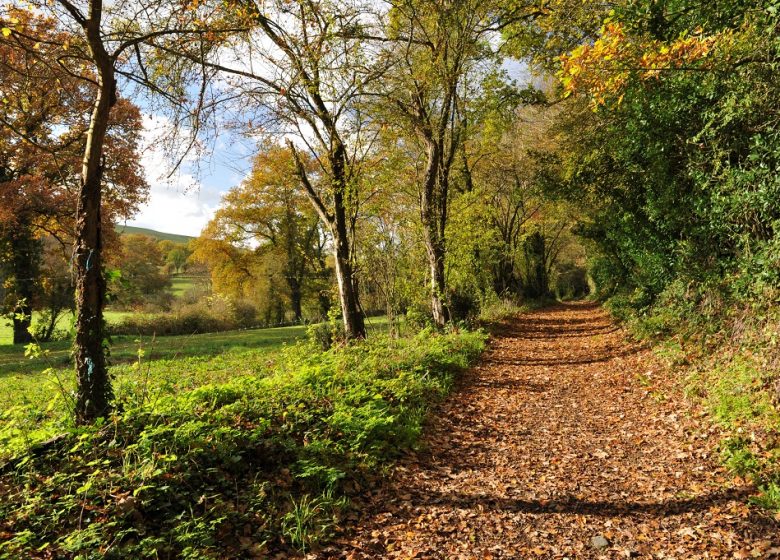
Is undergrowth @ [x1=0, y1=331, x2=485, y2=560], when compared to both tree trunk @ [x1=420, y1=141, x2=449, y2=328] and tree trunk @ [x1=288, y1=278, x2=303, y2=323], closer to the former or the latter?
tree trunk @ [x1=420, y1=141, x2=449, y2=328]

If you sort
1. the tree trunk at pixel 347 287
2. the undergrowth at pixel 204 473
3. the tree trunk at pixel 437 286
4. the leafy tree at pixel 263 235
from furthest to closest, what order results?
the leafy tree at pixel 263 235 < the tree trunk at pixel 437 286 < the tree trunk at pixel 347 287 < the undergrowth at pixel 204 473

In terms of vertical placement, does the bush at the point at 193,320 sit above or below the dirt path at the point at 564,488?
Result: above

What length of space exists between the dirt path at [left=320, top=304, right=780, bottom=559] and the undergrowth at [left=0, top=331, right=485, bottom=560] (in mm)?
498

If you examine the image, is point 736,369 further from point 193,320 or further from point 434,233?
point 193,320

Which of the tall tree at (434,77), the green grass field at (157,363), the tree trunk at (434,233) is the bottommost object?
the green grass field at (157,363)

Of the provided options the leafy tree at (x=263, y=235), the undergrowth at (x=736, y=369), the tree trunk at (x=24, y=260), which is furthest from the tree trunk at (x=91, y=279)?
the leafy tree at (x=263, y=235)

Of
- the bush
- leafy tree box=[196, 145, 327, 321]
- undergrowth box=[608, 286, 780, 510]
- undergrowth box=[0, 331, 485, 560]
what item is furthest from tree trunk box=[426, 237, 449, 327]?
leafy tree box=[196, 145, 327, 321]

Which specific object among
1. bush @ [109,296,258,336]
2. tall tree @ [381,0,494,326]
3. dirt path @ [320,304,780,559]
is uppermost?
tall tree @ [381,0,494,326]

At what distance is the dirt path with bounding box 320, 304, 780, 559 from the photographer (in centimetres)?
354

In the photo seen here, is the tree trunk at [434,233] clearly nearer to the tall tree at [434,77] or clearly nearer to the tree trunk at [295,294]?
the tall tree at [434,77]

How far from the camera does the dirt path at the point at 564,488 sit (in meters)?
3.54

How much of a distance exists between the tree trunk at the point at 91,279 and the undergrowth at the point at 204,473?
0.33 meters

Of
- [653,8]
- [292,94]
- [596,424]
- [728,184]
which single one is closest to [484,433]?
[596,424]

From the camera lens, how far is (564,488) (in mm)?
4445
